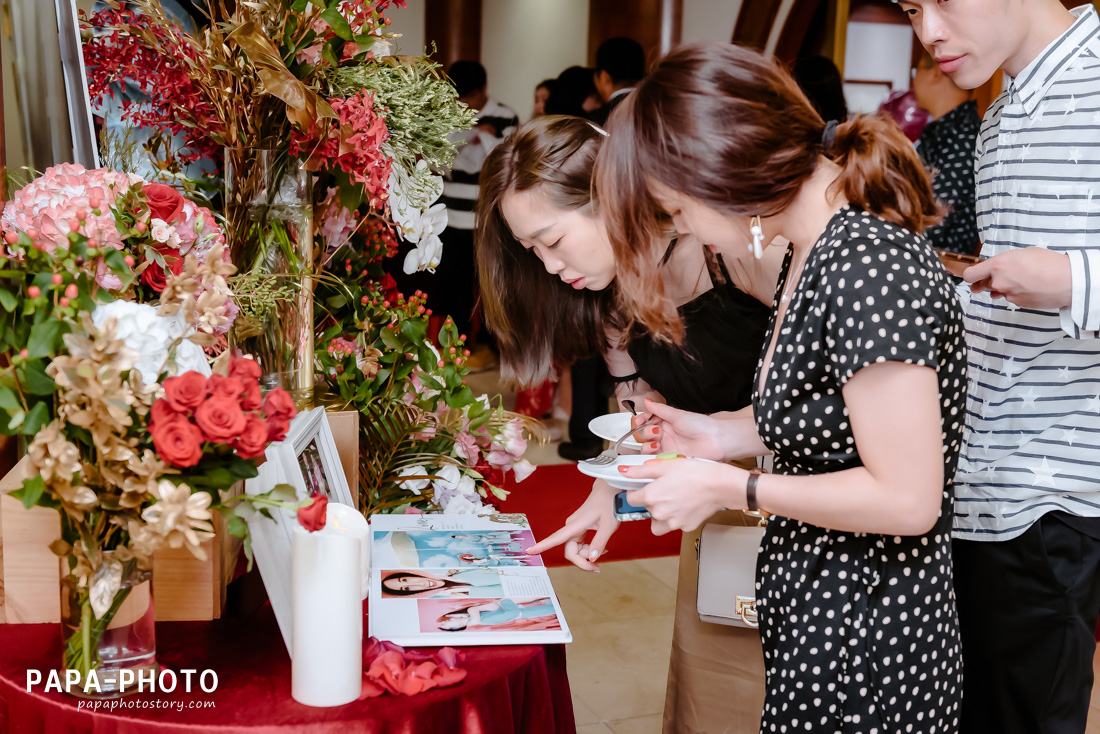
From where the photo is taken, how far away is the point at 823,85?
338 cm

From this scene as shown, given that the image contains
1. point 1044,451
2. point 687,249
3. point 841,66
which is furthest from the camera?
point 841,66

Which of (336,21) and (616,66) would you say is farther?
Result: (616,66)

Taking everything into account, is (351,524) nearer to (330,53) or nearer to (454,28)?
(330,53)

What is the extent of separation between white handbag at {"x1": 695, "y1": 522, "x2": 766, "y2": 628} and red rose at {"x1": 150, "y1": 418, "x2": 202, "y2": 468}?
0.94 m

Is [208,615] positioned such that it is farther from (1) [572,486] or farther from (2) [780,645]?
(1) [572,486]

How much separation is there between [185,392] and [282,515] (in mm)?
275

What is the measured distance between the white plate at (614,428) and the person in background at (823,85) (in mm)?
2094

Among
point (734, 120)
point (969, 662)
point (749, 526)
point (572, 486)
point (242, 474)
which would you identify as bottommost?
point (572, 486)

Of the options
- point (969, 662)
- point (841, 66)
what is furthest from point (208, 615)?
point (841, 66)

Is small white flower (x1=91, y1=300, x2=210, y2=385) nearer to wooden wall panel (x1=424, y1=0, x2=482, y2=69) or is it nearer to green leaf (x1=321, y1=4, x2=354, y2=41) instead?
green leaf (x1=321, y1=4, x2=354, y2=41)

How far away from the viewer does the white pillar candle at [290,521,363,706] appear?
930 mm

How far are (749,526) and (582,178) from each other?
0.67 m

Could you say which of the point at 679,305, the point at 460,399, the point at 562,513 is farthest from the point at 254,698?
the point at 562,513

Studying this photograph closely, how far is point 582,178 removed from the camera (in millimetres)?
1685
